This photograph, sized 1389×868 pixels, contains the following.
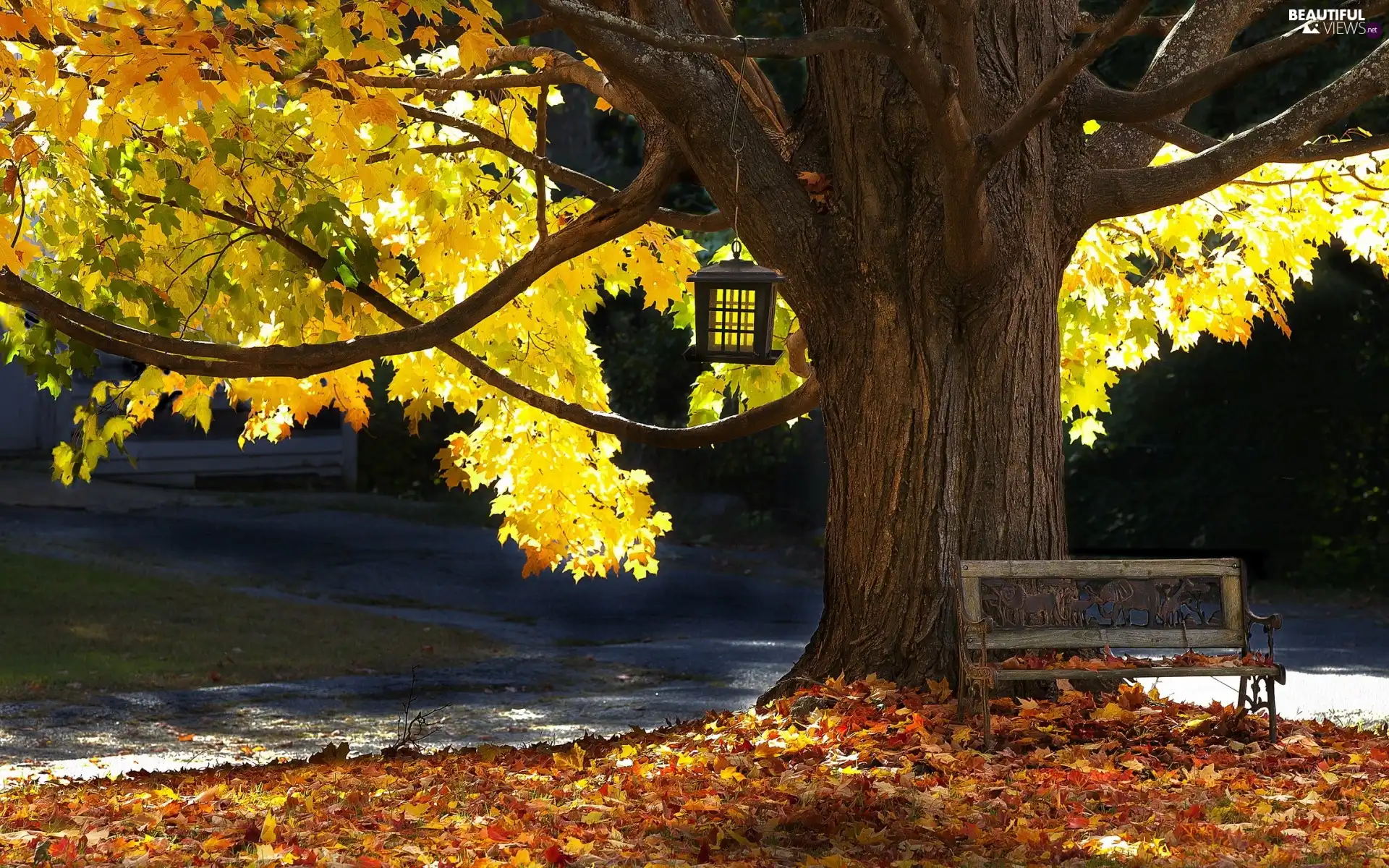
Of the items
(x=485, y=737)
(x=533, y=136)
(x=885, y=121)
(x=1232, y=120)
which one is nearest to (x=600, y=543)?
(x=485, y=737)

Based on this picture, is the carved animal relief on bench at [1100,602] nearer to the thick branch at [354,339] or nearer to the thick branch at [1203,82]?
the thick branch at [1203,82]

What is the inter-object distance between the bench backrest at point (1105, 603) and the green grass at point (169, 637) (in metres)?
7.71

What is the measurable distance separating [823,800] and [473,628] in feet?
34.2

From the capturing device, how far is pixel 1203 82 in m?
5.71

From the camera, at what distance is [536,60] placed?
292 inches

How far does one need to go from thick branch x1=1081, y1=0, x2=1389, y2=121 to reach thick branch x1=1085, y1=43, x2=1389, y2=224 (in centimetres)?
21

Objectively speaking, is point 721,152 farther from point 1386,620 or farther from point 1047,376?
point 1386,620

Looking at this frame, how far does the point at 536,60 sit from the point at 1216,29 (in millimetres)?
3142

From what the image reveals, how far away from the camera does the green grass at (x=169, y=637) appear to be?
12227 mm

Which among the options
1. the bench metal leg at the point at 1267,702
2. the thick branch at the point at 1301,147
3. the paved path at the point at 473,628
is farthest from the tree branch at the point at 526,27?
the paved path at the point at 473,628

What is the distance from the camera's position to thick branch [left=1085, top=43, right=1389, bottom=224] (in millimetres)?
5988

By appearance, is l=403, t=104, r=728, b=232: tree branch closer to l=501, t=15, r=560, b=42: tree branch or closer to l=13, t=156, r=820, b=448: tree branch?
l=501, t=15, r=560, b=42: tree branch

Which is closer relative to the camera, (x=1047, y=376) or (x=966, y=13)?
(x=966, y=13)

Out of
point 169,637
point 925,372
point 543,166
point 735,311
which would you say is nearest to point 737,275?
point 735,311
